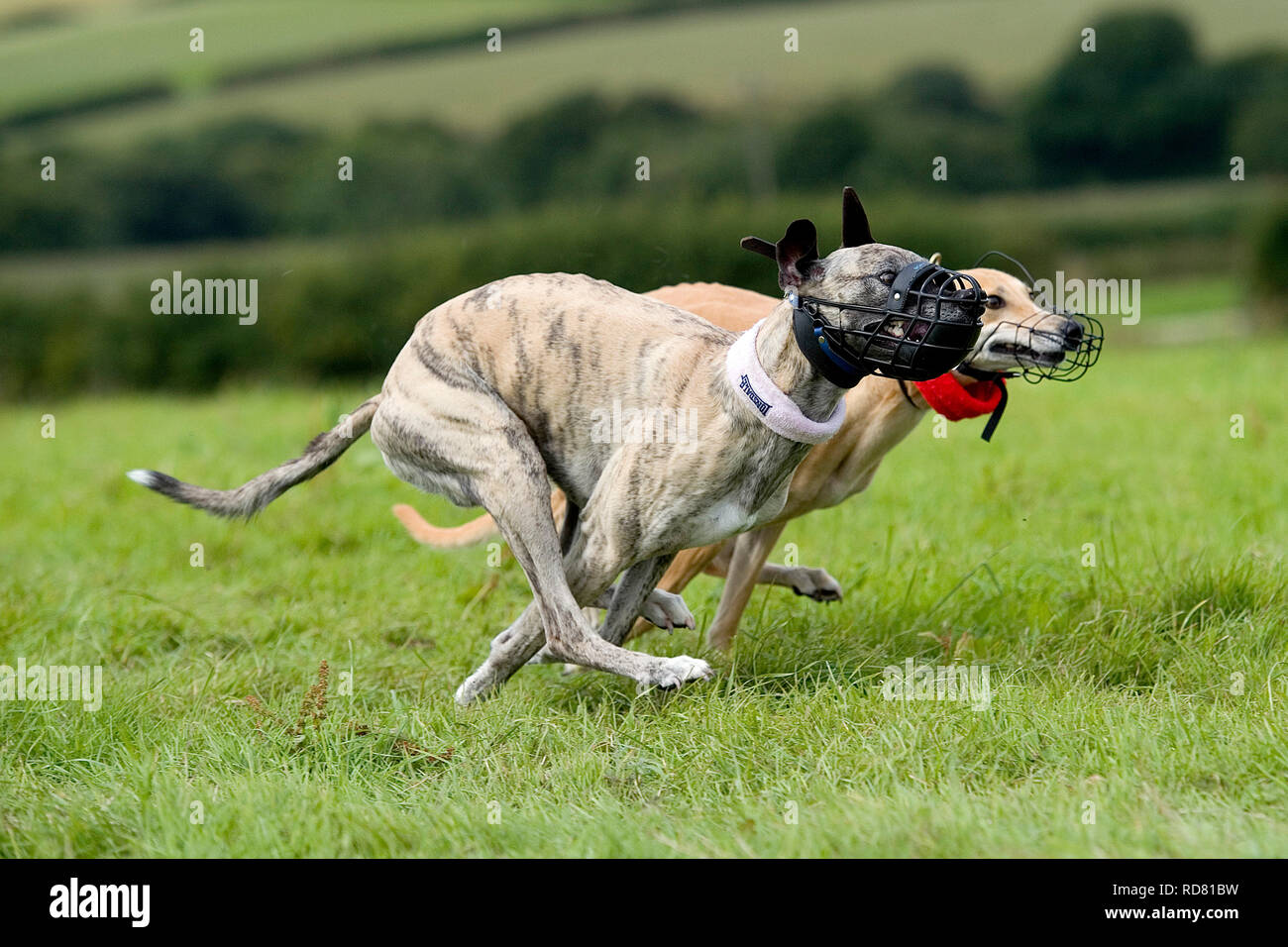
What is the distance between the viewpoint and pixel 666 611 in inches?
187

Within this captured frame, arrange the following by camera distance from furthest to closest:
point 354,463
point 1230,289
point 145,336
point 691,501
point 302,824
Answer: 1. point 1230,289
2. point 145,336
3. point 354,463
4. point 691,501
5. point 302,824

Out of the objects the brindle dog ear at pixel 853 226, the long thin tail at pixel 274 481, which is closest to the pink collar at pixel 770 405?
the brindle dog ear at pixel 853 226

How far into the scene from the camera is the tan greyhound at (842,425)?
4.67m

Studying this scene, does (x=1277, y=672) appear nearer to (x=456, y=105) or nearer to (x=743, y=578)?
(x=743, y=578)

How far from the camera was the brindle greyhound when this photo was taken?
13.1ft

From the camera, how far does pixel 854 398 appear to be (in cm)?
500

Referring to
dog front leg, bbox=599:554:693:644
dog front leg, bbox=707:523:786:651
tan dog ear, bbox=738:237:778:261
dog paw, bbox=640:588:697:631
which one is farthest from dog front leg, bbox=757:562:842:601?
tan dog ear, bbox=738:237:778:261

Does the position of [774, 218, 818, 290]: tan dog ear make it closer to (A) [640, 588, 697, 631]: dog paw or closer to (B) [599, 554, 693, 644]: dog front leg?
(B) [599, 554, 693, 644]: dog front leg

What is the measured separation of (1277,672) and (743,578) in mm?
1847

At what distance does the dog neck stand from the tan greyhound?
299 mm

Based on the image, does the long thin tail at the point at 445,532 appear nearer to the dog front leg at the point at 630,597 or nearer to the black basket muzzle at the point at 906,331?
the dog front leg at the point at 630,597

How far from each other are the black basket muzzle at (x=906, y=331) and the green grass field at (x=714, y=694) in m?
1.10

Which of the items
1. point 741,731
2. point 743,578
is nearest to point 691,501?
point 741,731

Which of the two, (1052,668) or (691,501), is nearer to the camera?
(691,501)
